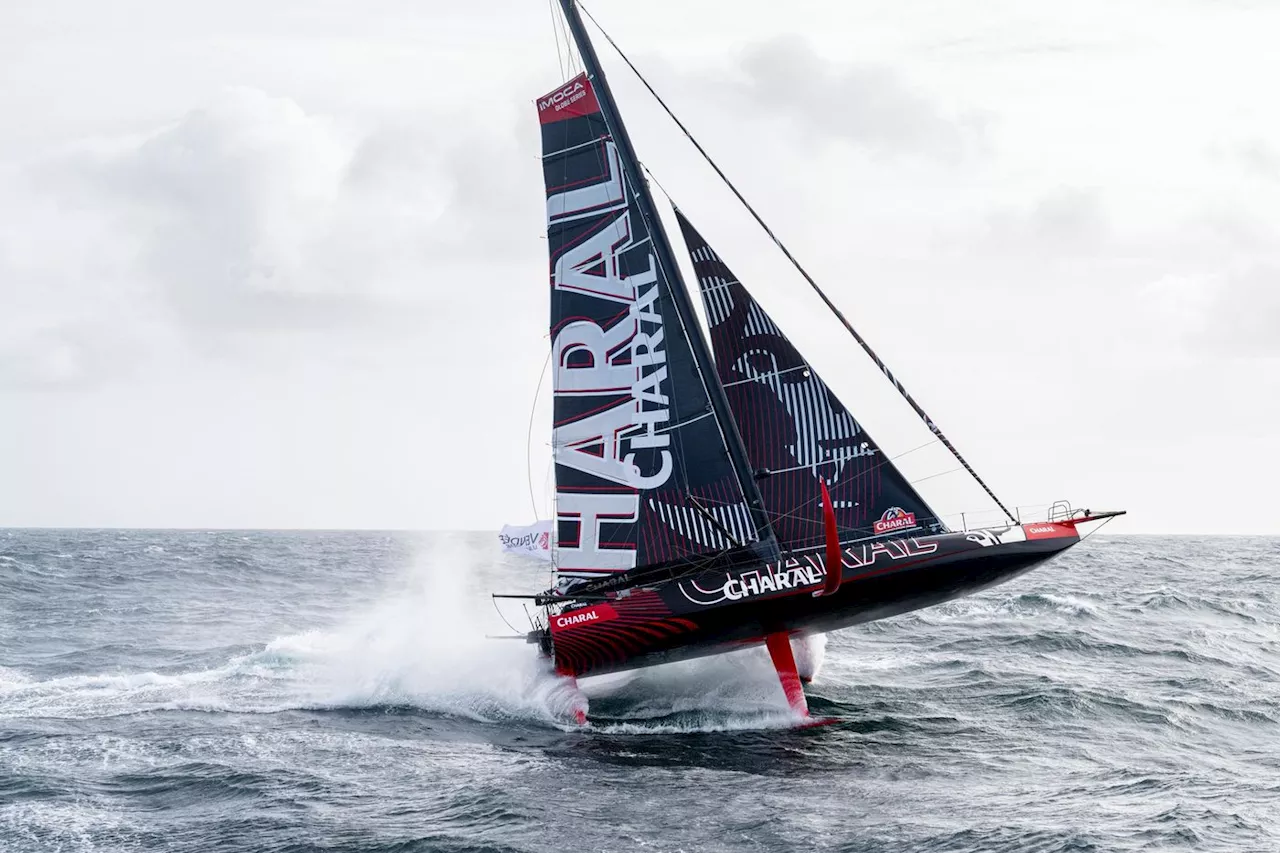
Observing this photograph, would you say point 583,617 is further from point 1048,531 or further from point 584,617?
point 1048,531

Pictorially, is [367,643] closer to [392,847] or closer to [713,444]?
[713,444]

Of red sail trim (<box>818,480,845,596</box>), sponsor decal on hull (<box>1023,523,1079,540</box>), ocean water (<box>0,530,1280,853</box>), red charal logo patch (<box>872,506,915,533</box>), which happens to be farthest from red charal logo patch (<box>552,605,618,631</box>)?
Result: sponsor decal on hull (<box>1023,523,1079,540</box>)

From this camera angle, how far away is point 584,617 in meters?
18.3

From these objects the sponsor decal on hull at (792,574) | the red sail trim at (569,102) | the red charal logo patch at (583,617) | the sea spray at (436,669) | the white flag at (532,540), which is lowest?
the sea spray at (436,669)

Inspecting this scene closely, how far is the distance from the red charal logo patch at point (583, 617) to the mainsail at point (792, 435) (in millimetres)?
3190

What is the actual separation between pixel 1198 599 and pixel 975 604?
7847mm

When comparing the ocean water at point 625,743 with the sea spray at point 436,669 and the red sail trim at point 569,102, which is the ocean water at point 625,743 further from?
the red sail trim at point 569,102

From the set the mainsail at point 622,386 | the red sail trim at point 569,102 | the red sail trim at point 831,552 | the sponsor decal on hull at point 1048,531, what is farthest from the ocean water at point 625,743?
the red sail trim at point 569,102

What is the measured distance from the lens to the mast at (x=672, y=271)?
18906 millimetres

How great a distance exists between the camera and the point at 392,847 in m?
12.4

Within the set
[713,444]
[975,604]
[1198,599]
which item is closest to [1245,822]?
[713,444]

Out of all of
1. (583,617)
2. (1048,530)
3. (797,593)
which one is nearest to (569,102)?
(583,617)

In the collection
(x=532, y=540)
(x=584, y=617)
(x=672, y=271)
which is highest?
(x=672, y=271)

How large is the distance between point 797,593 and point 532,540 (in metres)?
4.85
